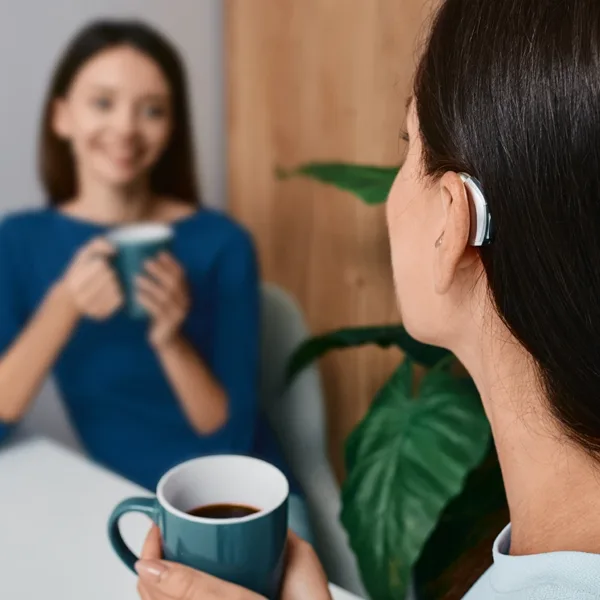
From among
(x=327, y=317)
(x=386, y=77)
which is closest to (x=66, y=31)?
(x=386, y=77)

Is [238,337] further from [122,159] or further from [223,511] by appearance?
[223,511]

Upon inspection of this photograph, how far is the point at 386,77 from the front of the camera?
1.23m

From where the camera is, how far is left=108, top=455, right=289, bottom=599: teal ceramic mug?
47cm

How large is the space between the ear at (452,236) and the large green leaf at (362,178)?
354mm

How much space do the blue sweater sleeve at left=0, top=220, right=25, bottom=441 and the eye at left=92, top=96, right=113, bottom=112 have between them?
0.20m

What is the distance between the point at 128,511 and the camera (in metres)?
0.51

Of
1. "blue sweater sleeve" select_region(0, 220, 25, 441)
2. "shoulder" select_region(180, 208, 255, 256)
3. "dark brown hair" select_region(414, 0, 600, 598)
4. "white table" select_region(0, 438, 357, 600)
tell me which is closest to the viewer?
"dark brown hair" select_region(414, 0, 600, 598)

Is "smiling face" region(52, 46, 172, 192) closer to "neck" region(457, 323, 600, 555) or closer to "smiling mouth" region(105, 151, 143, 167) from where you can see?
"smiling mouth" region(105, 151, 143, 167)

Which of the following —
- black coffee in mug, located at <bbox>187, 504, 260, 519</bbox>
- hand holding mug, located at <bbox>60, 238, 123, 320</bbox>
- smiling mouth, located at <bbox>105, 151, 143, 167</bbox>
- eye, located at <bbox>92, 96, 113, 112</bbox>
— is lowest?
black coffee in mug, located at <bbox>187, 504, 260, 519</bbox>

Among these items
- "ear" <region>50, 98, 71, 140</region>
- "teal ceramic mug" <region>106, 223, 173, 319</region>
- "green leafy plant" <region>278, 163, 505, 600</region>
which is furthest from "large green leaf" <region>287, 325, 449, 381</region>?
"ear" <region>50, 98, 71, 140</region>

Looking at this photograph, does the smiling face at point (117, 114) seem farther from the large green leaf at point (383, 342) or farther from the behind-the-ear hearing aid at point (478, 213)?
the behind-the-ear hearing aid at point (478, 213)

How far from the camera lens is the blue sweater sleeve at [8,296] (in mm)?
987

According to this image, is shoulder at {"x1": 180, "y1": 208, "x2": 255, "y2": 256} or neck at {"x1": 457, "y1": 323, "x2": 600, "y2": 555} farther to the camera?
shoulder at {"x1": 180, "y1": 208, "x2": 255, "y2": 256}

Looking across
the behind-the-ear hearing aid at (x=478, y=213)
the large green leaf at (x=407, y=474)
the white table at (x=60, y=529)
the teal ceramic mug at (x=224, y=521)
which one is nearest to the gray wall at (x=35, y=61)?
the white table at (x=60, y=529)
